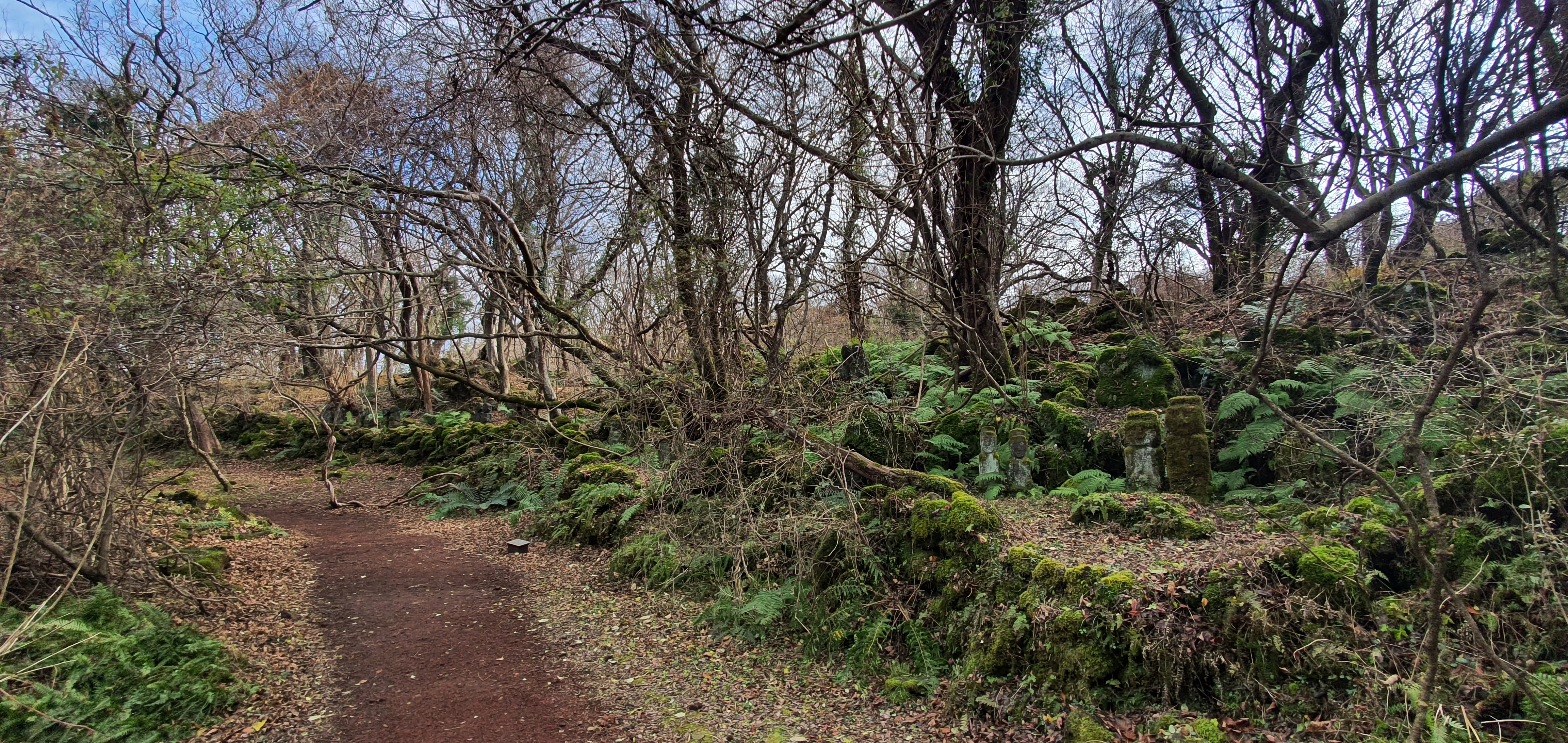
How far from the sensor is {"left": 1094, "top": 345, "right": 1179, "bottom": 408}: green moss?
750cm

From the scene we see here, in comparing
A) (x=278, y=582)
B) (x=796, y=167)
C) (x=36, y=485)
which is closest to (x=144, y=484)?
(x=36, y=485)

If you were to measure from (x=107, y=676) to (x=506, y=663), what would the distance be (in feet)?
7.77

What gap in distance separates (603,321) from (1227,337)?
7855mm

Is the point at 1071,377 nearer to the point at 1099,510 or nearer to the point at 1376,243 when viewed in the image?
A: the point at 1099,510

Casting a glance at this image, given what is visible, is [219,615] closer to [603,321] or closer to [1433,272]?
[603,321]

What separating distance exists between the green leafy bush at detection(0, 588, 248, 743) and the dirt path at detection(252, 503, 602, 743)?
83 centimetres

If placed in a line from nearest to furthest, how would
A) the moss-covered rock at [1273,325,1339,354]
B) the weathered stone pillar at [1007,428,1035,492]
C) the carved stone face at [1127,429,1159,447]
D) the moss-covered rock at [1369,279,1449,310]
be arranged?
the carved stone face at [1127,429,1159,447] → the moss-covered rock at [1369,279,1449,310] → the weathered stone pillar at [1007,428,1035,492] → the moss-covered rock at [1273,325,1339,354]

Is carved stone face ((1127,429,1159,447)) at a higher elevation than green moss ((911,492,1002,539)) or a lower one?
higher

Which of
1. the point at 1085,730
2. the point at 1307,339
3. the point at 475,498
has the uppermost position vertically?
the point at 1307,339

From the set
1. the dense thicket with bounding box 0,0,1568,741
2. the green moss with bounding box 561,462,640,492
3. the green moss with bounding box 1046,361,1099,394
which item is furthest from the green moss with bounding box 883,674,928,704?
the green moss with bounding box 561,462,640,492

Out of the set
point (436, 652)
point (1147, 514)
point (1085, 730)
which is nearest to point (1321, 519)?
point (1147, 514)

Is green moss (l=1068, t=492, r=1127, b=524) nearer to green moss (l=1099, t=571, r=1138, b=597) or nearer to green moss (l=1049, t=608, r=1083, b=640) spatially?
green moss (l=1099, t=571, r=1138, b=597)

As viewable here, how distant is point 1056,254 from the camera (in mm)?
10273

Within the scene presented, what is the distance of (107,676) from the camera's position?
414 cm
